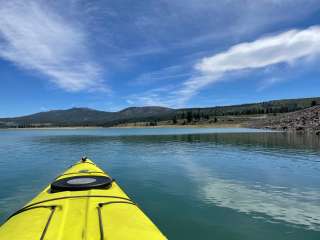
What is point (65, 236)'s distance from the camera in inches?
277

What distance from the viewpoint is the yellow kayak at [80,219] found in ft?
23.4

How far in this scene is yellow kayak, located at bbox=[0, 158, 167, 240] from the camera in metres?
7.12

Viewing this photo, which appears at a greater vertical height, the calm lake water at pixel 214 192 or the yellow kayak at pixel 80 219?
the yellow kayak at pixel 80 219

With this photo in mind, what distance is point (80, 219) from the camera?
320 inches

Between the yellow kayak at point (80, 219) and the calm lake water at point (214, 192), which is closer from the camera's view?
the yellow kayak at point (80, 219)

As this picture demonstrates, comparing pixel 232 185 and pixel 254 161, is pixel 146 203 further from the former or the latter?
pixel 254 161

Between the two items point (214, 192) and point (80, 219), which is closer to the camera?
point (80, 219)

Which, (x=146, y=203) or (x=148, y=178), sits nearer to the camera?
(x=146, y=203)

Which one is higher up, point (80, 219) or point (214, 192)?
point (80, 219)

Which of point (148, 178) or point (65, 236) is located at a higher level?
point (65, 236)

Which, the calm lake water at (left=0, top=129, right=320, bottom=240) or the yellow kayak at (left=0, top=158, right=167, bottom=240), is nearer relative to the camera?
the yellow kayak at (left=0, top=158, right=167, bottom=240)

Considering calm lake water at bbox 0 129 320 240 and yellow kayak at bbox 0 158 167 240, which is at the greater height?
yellow kayak at bbox 0 158 167 240

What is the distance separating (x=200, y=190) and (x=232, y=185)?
295 cm

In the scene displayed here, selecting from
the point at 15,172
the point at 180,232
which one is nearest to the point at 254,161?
the point at 180,232
